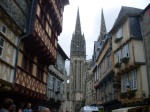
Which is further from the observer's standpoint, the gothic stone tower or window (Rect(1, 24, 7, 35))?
the gothic stone tower

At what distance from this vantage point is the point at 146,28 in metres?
16.2

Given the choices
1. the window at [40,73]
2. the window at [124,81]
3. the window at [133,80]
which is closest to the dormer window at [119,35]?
the window at [124,81]

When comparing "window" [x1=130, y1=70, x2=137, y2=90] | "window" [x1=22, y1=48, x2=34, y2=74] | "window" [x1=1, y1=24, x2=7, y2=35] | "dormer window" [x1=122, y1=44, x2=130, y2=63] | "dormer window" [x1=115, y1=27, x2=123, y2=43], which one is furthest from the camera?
"dormer window" [x1=115, y1=27, x2=123, y2=43]

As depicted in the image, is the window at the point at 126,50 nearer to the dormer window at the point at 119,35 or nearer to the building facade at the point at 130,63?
the building facade at the point at 130,63

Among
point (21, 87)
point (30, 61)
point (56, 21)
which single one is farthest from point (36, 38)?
point (56, 21)

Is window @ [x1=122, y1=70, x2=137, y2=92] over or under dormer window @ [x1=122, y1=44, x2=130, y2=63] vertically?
under

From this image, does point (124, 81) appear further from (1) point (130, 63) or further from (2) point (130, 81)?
(1) point (130, 63)

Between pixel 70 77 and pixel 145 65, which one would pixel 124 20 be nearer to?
pixel 145 65

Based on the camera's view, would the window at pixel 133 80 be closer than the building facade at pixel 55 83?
Yes

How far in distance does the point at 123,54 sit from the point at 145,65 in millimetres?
2785

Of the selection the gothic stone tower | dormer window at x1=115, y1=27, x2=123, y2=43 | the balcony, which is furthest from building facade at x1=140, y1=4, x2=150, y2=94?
the gothic stone tower

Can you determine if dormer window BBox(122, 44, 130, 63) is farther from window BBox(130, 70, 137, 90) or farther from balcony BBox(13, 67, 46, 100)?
balcony BBox(13, 67, 46, 100)

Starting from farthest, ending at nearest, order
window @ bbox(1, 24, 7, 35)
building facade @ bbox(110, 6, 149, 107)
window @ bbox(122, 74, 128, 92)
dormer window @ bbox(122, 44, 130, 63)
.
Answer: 1. window @ bbox(122, 74, 128, 92)
2. dormer window @ bbox(122, 44, 130, 63)
3. building facade @ bbox(110, 6, 149, 107)
4. window @ bbox(1, 24, 7, 35)

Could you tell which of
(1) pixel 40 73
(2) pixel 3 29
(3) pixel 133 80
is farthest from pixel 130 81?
(2) pixel 3 29
